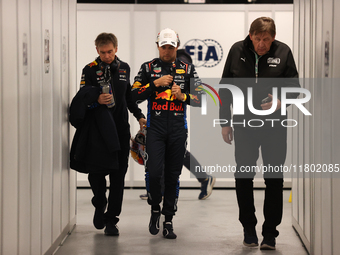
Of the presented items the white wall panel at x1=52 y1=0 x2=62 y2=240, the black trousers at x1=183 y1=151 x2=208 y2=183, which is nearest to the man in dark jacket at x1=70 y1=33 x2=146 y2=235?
the white wall panel at x1=52 y1=0 x2=62 y2=240

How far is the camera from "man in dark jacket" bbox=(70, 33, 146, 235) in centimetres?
343

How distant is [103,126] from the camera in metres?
3.43

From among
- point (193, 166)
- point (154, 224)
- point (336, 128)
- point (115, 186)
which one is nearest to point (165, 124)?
point (115, 186)

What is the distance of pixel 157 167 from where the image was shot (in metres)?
3.49

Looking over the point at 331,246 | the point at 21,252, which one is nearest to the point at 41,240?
the point at 21,252

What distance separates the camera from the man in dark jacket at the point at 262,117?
322cm

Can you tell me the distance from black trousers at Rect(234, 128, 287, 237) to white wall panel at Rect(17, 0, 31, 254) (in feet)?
5.01

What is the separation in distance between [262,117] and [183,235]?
3.98ft

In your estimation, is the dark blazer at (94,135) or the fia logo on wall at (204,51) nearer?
the dark blazer at (94,135)

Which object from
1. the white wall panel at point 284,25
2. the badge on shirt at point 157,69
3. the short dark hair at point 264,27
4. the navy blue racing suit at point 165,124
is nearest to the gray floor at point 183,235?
the navy blue racing suit at point 165,124

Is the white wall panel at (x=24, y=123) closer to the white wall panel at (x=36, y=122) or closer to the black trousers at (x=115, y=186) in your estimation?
the white wall panel at (x=36, y=122)

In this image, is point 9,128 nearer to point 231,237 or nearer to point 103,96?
point 103,96

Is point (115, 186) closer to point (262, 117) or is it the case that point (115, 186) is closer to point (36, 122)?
point (36, 122)

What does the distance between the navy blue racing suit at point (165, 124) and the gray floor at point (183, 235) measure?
31cm
